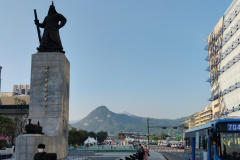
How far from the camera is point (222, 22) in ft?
259

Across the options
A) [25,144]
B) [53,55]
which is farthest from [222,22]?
[25,144]

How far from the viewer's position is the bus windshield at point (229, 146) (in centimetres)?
1327

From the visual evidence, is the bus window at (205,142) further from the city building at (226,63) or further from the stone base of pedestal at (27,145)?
the city building at (226,63)

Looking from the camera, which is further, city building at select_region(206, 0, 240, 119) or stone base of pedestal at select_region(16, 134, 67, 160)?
city building at select_region(206, 0, 240, 119)

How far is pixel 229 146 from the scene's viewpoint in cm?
1342

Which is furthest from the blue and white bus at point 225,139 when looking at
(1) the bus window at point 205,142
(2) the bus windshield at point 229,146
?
(1) the bus window at point 205,142

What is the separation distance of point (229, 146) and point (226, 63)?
6722 cm

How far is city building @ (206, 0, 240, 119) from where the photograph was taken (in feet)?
223

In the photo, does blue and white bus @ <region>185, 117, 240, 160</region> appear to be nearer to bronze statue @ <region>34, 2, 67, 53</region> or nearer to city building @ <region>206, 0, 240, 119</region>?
bronze statue @ <region>34, 2, 67, 53</region>

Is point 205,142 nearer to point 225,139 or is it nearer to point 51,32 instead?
point 225,139

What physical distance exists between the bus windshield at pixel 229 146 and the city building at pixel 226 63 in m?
55.6

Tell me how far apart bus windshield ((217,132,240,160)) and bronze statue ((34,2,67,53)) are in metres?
19.0

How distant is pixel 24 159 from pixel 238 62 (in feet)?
190

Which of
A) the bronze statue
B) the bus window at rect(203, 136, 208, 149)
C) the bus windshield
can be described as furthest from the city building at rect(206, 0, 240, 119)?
the bus windshield
